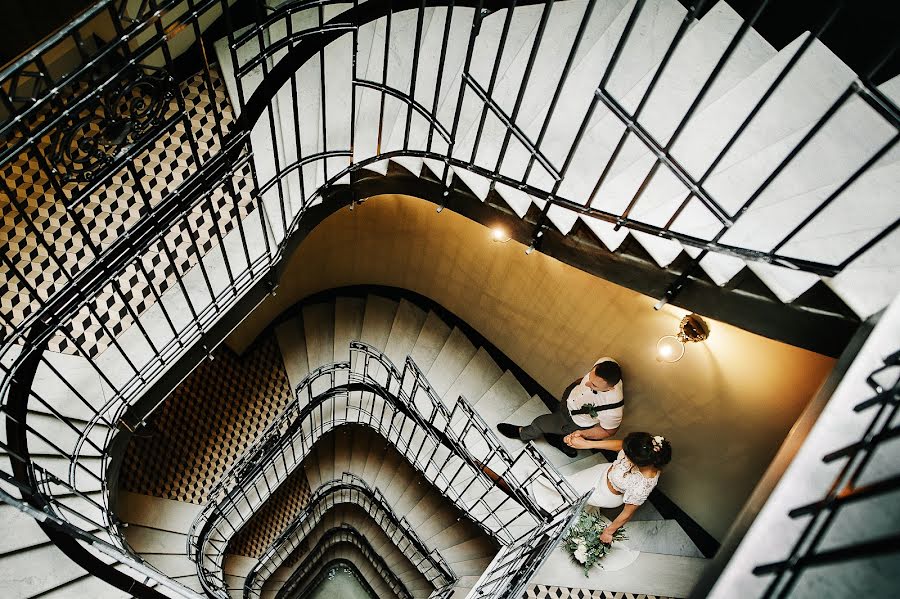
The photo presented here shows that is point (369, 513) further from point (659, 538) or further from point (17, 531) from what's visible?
point (17, 531)

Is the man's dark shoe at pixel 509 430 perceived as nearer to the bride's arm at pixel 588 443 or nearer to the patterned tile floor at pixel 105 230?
the bride's arm at pixel 588 443

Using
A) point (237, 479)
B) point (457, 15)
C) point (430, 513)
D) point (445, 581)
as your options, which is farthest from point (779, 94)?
point (445, 581)

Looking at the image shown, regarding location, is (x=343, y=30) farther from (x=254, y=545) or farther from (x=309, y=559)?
(x=309, y=559)

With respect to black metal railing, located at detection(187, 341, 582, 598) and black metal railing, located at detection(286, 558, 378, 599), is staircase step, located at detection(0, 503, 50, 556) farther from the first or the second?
black metal railing, located at detection(286, 558, 378, 599)

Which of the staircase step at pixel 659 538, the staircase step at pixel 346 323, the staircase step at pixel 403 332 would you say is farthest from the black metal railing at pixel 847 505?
the staircase step at pixel 346 323

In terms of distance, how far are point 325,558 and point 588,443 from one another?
24.2ft

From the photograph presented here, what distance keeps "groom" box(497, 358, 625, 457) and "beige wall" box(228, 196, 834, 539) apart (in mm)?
449

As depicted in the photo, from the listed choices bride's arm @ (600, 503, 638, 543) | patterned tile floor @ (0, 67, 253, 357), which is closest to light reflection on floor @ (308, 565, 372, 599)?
bride's arm @ (600, 503, 638, 543)

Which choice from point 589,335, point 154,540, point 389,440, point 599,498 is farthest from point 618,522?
point 154,540

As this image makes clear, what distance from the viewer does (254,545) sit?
707 centimetres

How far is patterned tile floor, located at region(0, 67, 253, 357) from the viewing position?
354cm

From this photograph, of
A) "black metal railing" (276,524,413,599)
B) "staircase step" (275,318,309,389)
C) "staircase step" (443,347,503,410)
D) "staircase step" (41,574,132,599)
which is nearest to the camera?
"staircase step" (41,574,132,599)

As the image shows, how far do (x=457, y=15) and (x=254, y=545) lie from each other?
6.72m

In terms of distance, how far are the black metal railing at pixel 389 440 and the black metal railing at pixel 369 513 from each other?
3.78 ft
